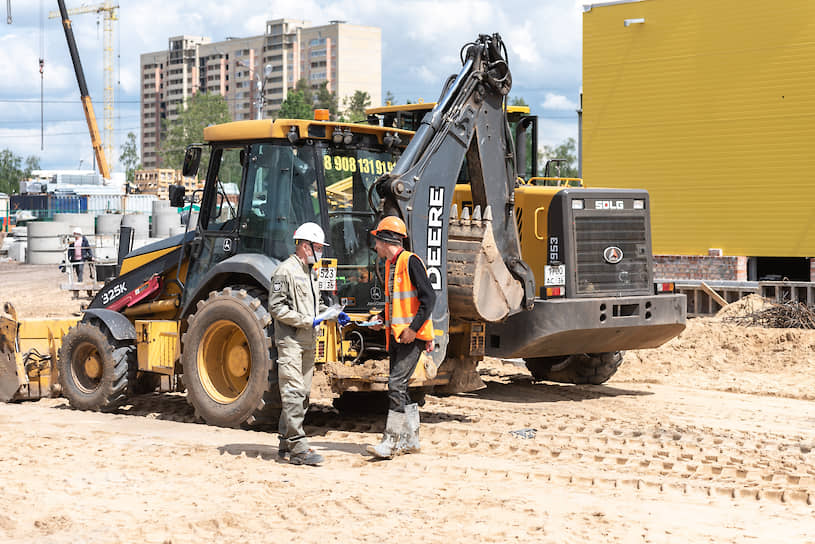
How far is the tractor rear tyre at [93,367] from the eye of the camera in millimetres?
10656

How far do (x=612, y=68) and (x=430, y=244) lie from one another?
1700 cm

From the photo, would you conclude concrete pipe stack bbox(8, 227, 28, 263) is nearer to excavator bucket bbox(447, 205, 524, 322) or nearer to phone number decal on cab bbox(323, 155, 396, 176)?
phone number decal on cab bbox(323, 155, 396, 176)

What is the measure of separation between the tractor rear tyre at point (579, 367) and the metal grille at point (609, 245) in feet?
4.50

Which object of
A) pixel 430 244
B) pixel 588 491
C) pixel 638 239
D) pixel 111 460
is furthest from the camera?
pixel 638 239

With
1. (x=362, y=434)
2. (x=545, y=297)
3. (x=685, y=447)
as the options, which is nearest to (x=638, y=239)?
(x=545, y=297)

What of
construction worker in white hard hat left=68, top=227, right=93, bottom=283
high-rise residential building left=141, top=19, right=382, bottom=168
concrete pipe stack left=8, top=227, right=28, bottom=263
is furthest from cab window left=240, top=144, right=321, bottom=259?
high-rise residential building left=141, top=19, right=382, bottom=168

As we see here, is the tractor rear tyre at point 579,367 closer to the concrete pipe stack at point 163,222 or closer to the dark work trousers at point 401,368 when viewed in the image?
the dark work trousers at point 401,368

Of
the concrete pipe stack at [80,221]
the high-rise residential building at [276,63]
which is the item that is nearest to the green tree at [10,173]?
the high-rise residential building at [276,63]

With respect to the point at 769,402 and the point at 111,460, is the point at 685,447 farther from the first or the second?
Answer: the point at 111,460

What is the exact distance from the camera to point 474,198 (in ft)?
32.3

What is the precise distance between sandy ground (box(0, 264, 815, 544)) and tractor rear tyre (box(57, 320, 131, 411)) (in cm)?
27

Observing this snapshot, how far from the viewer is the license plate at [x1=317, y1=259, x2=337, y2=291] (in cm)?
909

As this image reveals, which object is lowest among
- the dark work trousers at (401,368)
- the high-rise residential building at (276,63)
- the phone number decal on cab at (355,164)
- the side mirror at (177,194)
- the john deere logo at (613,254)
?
the dark work trousers at (401,368)

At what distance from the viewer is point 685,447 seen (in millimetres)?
8789
